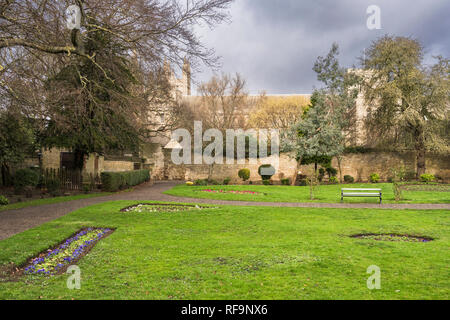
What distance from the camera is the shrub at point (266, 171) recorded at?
2764cm

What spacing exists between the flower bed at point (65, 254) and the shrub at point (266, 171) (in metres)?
20.2

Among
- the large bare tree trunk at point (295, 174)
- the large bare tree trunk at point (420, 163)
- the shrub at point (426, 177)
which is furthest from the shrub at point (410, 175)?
the large bare tree trunk at point (295, 174)

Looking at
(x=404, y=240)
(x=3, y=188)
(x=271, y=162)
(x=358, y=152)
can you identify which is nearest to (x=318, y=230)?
(x=404, y=240)

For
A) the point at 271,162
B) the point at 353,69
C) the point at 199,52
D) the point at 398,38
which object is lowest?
the point at 271,162

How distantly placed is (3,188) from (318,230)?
16849 mm

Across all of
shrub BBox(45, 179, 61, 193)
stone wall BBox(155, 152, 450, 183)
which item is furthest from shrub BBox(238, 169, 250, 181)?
shrub BBox(45, 179, 61, 193)

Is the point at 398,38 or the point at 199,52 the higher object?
the point at 398,38

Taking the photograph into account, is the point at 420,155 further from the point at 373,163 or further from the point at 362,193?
the point at 362,193

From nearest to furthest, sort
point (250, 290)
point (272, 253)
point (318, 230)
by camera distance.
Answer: point (250, 290) → point (272, 253) → point (318, 230)

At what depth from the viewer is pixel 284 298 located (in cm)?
411

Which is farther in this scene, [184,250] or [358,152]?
[358,152]

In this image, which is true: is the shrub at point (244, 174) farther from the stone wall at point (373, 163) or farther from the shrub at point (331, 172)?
the stone wall at point (373, 163)
